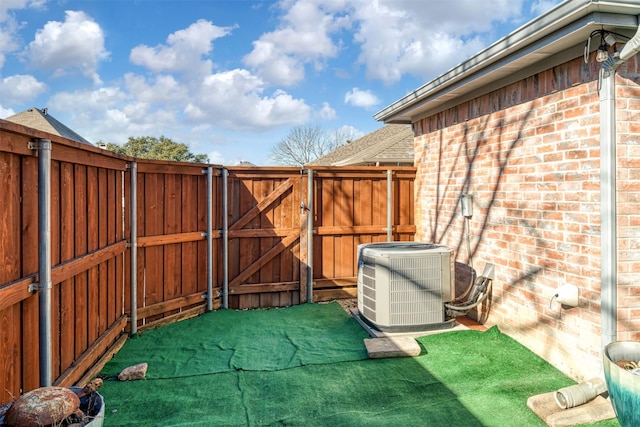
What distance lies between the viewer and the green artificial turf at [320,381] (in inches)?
104

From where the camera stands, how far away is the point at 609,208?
2.74m

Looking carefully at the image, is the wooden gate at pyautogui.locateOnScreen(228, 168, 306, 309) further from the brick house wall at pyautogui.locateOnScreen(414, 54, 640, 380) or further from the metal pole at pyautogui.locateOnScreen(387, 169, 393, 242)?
the brick house wall at pyautogui.locateOnScreen(414, 54, 640, 380)

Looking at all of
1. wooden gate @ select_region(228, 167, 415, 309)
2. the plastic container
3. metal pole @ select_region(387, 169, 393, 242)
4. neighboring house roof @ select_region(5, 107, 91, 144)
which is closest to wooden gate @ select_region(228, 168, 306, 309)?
wooden gate @ select_region(228, 167, 415, 309)

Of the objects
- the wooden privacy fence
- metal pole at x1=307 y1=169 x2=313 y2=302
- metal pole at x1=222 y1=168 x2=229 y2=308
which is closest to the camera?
the wooden privacy fence

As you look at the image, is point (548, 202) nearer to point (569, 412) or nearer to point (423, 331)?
point (569, 412)

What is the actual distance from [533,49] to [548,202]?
1.23 metres

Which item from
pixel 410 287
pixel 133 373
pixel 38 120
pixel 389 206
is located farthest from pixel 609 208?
pixel 38 120

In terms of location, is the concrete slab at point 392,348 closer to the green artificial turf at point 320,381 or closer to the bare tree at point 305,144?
the green artificial turf at point 320,381

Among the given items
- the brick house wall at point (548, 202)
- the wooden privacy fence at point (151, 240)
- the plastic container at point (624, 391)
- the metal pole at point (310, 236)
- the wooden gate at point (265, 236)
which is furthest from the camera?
the metal pole at point (310, 236)

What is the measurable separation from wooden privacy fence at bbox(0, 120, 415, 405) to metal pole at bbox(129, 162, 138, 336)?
0.01 m

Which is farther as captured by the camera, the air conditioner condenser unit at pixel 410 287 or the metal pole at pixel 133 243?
the metal pole at pixel 133 243

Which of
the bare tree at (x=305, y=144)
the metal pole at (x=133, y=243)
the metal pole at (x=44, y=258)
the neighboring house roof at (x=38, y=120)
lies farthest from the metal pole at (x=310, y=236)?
the bare tree at (x=305, y=144)

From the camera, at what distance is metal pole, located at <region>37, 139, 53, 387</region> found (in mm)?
2379

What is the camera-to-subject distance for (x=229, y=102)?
Answer: 3127 centimetres
